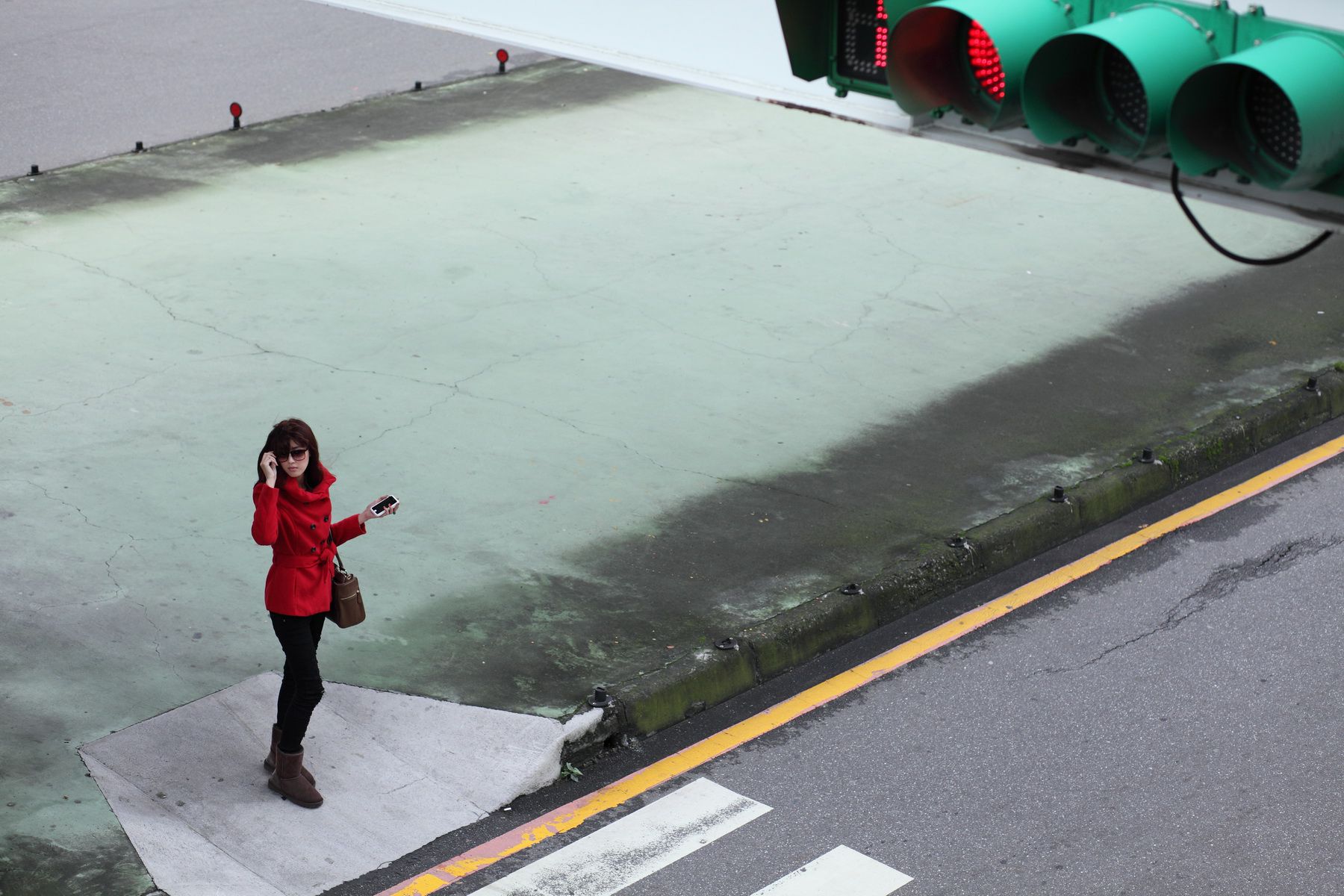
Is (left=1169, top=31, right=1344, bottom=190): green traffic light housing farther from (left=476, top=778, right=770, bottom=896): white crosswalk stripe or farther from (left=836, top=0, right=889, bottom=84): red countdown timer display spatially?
(left=476, top=778, right=770, bottom=896): white crosswalk stripe

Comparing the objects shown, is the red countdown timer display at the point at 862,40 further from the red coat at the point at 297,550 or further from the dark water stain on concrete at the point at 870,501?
the red coat at the point at 297,550

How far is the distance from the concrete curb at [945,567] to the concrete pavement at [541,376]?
0.51 ft

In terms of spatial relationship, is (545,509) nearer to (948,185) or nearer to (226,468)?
(226,468)

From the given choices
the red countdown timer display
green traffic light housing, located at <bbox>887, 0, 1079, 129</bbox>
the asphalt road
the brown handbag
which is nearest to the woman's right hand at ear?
the brown handbag

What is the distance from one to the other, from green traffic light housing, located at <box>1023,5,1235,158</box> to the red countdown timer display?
1028 millimetres

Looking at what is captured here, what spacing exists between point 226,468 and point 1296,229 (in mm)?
8542

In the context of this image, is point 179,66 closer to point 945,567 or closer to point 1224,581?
point 945,567

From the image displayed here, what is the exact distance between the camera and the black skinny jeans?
20.7 feet

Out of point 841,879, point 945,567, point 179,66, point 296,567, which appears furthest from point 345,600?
point 179,66

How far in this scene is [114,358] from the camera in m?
10.4

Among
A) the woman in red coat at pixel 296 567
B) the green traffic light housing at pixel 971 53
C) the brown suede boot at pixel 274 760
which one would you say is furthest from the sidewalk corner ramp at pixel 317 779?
the green traffic light housing at pixel 971 53

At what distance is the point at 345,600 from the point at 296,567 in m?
0.27

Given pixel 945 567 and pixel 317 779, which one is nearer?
pixel 317 779

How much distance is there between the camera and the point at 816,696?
747 centimetres
